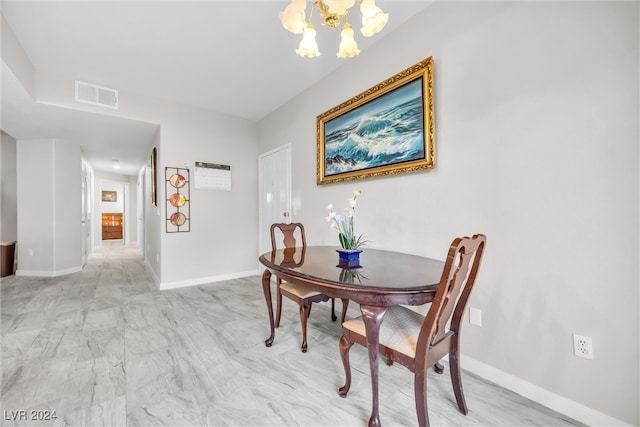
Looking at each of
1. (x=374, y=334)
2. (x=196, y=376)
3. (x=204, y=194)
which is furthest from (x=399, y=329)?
(x=204, y=194)

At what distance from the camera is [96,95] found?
10.2 feet

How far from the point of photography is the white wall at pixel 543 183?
119cm

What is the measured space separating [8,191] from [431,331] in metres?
7.12

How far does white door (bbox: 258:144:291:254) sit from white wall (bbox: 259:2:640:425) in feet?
6.58

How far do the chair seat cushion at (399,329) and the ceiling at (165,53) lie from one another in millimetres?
2269

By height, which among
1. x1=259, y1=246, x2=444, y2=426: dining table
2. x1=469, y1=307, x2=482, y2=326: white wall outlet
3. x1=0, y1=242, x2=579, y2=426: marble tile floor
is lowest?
x1=0, y1=242, x2=579, y2=426: marble tile floor

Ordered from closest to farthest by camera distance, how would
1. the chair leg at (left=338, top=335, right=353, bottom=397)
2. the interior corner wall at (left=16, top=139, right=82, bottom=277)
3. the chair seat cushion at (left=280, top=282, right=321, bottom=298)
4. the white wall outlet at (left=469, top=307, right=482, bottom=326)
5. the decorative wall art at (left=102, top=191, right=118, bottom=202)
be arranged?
1. the chair leg at (left=338, top=335, right=353, bottom=397)
2. the white wall outlet at (left=469, top=307, right=482, bottom=326)
3. the chair seat cushion at (left=280, top=282, right=321, bottom=298)
4. the interior corner wall at (left=16, top=139, right=82, bottom=277)
5. the decorative wall art at (left=102, top=191, right=118, bottom=202)

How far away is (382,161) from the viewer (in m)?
2.25

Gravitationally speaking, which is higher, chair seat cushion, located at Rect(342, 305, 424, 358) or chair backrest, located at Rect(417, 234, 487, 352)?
chair backrest, located at Rect(417, 234, 487, 352)

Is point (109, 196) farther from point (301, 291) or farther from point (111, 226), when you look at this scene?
point (301, 291)

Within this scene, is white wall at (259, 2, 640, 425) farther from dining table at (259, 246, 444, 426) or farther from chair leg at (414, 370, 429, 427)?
chair leg at (414, 370, 429, 427)

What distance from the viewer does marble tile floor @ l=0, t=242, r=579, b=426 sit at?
1325 mm

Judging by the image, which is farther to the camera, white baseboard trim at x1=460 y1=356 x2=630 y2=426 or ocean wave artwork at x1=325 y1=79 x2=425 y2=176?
ocean wave artwork at x1=325 y1=79 x2=425 y2=176

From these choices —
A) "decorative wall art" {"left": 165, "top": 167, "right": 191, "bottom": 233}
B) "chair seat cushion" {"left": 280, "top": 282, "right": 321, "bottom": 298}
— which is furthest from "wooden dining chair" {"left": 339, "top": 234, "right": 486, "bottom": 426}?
"decorative wall art" {"left": 165, "top": 167, "right": 191, "bottom": 233}
